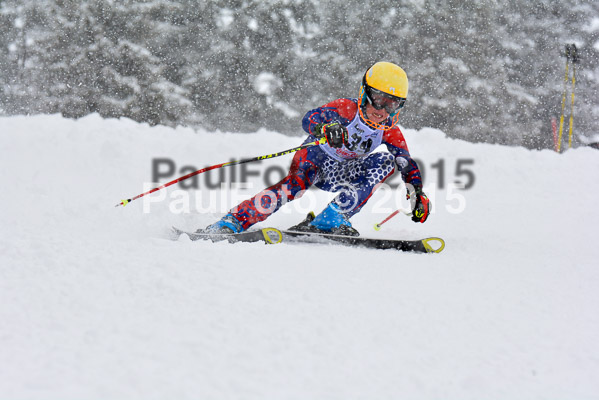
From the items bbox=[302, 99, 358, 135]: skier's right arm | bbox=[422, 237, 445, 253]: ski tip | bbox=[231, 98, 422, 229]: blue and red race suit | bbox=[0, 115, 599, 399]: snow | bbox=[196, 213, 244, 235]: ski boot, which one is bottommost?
bbox=[0, 115, 599, 399]: snow

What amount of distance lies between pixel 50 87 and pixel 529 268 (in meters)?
17.3

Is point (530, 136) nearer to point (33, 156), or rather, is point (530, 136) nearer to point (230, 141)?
point (230, 141)

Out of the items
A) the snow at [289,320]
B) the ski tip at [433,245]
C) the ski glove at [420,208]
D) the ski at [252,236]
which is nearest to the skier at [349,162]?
the ski glove at [420,208]

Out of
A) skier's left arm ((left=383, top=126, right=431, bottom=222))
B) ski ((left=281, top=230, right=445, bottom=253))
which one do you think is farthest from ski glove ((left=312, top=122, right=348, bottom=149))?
ski ((left=281, top=230, right=445, bottom=253))

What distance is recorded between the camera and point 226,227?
4.21m

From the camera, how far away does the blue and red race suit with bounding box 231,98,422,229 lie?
4414mm

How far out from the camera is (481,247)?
4.30 meters

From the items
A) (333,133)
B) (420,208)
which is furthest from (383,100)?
(420,208)

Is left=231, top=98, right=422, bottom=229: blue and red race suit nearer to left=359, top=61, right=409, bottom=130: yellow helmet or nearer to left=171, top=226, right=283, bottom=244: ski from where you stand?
left=359, top=61, right=409, bottom=130: yellow helmet

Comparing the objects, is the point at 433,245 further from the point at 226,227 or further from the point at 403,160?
the point at 226,227

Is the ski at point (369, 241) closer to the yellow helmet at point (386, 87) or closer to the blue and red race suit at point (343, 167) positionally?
the blue and red race suit at point (343, 167)

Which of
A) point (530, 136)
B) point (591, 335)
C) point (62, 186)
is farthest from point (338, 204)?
point (530, 136)

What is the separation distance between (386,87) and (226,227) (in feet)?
5.38

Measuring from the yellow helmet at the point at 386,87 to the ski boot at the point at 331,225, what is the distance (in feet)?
3.02
